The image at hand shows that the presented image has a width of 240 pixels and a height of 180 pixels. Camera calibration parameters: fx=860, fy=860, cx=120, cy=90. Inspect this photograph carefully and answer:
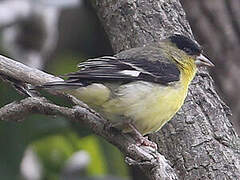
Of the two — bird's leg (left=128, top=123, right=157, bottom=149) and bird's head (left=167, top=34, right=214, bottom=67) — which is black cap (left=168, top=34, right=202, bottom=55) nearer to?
bird's head (left=167, top=34, right=214, bottom=67)

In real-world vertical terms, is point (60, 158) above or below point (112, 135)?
below

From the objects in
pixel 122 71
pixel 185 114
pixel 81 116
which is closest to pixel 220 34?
pixel 185 114

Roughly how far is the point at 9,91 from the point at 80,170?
1209 millimetres

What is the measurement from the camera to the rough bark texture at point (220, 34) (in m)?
7.00

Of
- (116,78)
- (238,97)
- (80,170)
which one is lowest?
(80,170)

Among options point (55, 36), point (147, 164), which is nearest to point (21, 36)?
point (55, 36)

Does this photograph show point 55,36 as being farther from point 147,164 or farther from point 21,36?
point 147,164

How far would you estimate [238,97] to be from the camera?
6.94 meters

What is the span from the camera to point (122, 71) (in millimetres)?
4766

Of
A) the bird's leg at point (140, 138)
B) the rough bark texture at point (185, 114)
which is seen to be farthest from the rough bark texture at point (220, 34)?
the bird's leg at point (140, 138)

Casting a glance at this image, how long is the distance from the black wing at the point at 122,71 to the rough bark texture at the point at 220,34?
1.92 metres

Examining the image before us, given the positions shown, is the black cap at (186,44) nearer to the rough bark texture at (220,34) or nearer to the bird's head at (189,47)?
the bird's head at (189,47)

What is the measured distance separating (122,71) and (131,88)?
0.35 feet

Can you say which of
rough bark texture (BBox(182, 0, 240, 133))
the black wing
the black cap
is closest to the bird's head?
the black cap
